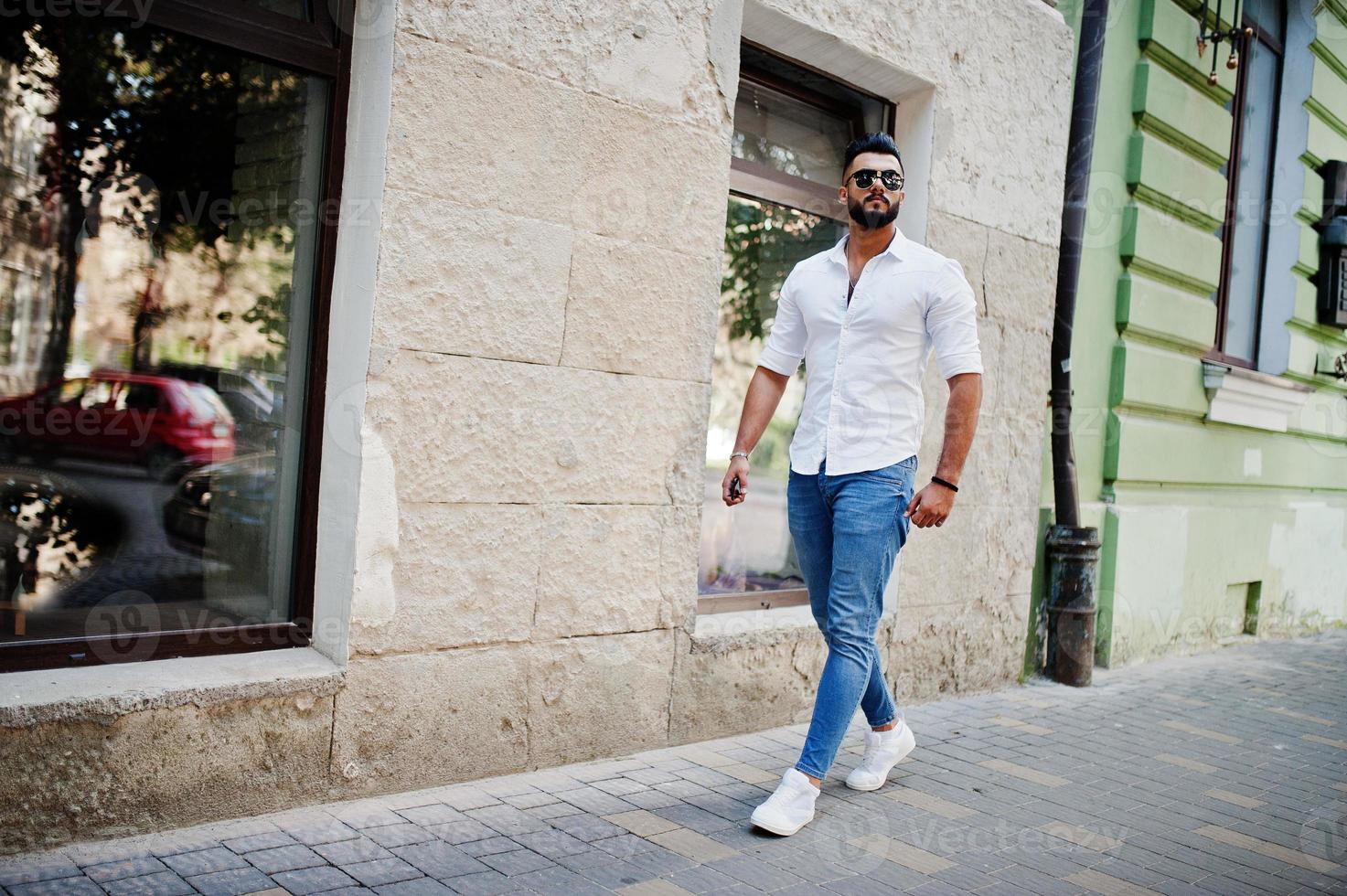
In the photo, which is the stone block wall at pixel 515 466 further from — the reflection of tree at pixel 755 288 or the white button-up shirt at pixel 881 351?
Result: the reflection of tree at pixel 755 288

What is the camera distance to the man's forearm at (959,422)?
11.0 ft

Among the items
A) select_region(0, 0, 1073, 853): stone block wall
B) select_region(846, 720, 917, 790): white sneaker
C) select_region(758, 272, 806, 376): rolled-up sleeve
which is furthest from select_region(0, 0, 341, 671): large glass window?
select_region(846, 720, 917, 790): white sneaker

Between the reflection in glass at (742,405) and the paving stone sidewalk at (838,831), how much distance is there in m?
1.03

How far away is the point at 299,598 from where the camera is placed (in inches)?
138

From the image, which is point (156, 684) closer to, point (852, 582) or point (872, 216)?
point (852, 582)

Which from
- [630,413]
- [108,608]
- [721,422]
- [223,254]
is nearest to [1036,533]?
[721,422]

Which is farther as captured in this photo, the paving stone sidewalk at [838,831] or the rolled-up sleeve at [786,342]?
the rolled-up sleeve at [786,342]

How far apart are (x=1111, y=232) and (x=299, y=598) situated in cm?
489

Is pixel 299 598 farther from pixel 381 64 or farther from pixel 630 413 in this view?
pixel 381 64

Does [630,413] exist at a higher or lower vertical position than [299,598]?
higher

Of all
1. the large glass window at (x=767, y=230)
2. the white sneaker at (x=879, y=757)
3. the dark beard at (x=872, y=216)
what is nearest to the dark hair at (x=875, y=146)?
the dark beard at (x=872, y=216)

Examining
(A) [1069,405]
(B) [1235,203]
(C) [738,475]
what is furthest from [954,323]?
(B) [1235,203]

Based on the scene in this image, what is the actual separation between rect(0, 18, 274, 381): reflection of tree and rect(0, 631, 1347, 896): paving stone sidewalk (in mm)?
3147

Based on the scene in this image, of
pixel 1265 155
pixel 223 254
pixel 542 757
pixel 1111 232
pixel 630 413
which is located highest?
pixel 1265 155
